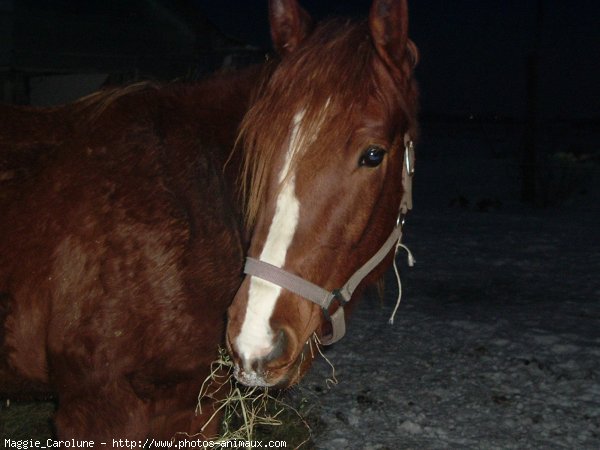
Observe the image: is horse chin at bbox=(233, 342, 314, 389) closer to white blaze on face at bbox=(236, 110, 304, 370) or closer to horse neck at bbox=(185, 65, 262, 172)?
white blaze on face at bbox=(236, 110, 304, 370)

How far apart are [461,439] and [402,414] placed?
392mm

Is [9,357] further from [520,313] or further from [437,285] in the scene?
[437,285]

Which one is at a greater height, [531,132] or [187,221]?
[187,221]

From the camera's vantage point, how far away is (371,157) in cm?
162

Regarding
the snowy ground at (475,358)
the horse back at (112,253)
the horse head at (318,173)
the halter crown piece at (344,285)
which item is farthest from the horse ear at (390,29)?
the snowy ground at (475,358)

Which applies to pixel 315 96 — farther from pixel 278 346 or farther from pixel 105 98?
pixel 105 98

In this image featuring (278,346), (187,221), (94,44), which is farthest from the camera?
(94,44)

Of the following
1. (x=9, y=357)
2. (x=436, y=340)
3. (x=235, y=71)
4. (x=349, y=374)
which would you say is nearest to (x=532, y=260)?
(x=436, y=340)

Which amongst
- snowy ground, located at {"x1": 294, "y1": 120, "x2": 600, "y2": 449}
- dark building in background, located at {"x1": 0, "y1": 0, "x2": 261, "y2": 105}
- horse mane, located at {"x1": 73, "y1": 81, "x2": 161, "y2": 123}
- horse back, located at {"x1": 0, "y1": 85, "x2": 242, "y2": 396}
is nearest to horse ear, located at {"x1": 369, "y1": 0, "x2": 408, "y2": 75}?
horse back, located at {"x1": 0, "y1": 85, "x2": 242, "y2": 396}

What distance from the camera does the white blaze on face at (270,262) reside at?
1.45 metres

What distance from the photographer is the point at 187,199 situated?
1.90 meters

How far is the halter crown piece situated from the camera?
151cm

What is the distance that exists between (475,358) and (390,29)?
312cm

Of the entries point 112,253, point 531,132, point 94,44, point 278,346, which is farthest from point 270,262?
point 94,44
